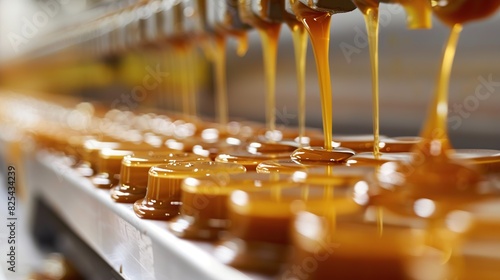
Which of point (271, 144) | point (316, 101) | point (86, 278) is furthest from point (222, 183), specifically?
point (316, 101)

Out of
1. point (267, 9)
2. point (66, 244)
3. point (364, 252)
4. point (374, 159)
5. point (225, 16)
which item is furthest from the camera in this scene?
point (66, 244)

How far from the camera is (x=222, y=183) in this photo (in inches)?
35.5

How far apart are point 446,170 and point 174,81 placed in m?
3.57

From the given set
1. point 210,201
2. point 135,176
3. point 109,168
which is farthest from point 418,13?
point 109,168

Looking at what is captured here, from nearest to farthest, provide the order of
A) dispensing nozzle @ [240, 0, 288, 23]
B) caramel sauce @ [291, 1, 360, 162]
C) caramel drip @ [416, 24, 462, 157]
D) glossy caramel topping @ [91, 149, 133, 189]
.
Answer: caramel drip @ [416, 24, 462, 157] → caramel sauce @ [291, 1, 360, 162] → dispensing nozzle @ [240, 0, 288, 23] → glossy caramel topping @ [91, 149, 133, 189]

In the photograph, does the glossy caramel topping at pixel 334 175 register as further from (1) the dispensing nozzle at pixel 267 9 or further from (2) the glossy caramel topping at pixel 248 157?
(1) the dispensing nozzle at pixel 267 9

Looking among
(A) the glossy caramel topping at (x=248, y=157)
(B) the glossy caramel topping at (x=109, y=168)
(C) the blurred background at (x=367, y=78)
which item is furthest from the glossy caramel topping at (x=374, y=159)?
(C) the blurred background at (x=367, y=78)

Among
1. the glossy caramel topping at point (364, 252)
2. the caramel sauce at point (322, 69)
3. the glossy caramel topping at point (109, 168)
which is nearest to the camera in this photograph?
the glossy caramel topping at point (364, 252)

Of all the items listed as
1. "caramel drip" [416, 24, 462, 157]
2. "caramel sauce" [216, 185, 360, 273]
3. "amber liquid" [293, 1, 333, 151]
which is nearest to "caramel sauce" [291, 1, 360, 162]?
"amber liquid" [293, 1, 333, 151]

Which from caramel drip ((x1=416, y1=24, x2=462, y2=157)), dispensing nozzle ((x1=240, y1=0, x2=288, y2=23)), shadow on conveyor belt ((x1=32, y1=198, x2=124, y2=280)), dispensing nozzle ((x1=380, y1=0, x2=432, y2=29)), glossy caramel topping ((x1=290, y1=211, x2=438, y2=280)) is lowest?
shadow on conveyor belt ((x1=32, y1=198, x2=124, y2=280))

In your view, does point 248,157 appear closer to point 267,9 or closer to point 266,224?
point 267,9

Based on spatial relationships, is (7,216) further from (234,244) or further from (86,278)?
(234,244)

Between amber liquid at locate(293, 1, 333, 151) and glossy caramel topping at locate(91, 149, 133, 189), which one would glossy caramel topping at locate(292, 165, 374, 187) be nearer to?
amber liquid at locate(293, 1, 333, 151)

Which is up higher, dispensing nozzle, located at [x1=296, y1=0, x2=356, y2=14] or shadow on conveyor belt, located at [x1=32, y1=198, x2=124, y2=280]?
dispensing nozzle, located at [x1=296, y1=0, x2=356, y2=14]
